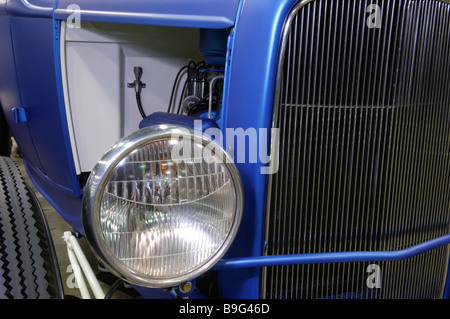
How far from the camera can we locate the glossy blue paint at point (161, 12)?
1.16m

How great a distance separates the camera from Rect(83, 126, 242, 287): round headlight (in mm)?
880

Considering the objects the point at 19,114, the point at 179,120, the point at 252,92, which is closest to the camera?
the point at 252,92

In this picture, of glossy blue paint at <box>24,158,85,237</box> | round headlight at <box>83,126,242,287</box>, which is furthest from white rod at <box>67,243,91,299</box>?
round headlight at <box>83,126,242,287</box>

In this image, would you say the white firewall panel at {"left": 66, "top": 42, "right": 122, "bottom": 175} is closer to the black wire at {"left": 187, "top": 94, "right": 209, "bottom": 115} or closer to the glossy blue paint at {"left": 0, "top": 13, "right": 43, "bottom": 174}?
the black wire at {"left": 187, "top": 94, "right": 209, "bottom": 115}

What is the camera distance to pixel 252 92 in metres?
1.07

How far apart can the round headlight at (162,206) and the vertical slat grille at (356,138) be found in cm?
20

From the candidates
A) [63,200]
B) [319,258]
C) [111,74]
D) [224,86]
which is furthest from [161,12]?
[63,200]

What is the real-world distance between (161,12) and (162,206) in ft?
2.23

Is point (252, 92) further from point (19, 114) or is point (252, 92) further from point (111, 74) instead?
point (19, 114)

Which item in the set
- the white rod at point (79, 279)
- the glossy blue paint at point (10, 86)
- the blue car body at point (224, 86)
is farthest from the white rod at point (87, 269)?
the glossy blue paint at point (10, 86)

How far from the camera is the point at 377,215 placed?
3.88 ft

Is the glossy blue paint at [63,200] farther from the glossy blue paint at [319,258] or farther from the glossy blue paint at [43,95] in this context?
the glossy blue paint at [319,258]

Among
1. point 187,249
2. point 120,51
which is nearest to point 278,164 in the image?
point 187,249
